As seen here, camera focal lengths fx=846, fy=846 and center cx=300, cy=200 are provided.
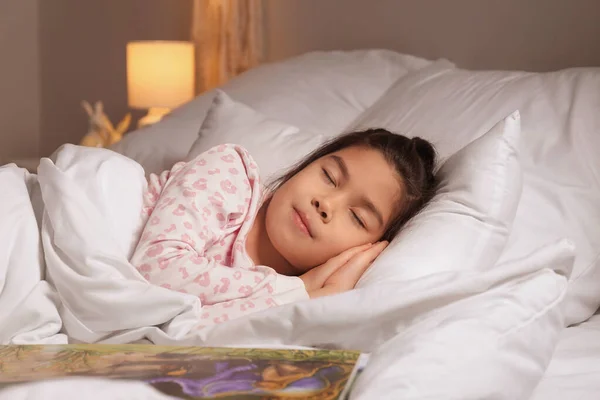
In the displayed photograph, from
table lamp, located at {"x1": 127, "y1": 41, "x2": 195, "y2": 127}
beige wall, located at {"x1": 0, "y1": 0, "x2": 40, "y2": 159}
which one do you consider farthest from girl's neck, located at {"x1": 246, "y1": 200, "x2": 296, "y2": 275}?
beige wall, located at {"x1": 0, "y1": 0, "x2": 40, "y2": 159}

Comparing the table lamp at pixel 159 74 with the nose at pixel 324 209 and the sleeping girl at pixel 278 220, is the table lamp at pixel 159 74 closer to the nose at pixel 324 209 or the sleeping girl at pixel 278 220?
the sleeping girl at pixel 278 220

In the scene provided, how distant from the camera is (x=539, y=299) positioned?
1.08 m

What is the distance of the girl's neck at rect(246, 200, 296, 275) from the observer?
1489 millimetres

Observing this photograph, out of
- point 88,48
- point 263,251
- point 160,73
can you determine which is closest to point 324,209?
point 263,251

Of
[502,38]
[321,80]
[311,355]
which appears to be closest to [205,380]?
[311,355]

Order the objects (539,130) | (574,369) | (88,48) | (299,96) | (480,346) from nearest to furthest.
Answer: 1. (480,346)
2. (574,369)
3. (539,130)
4. (299,96)
5. (88,48)

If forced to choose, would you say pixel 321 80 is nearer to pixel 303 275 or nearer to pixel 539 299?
pixel 303 275

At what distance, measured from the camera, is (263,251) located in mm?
1495

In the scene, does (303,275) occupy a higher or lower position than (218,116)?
lower

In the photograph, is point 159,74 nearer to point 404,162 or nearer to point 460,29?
point 460,29

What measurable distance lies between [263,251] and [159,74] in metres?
1.72

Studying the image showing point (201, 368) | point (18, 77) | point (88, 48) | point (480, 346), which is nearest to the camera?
point (201, 368)

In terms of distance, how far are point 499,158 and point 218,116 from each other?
25.2 inches

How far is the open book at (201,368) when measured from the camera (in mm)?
786
